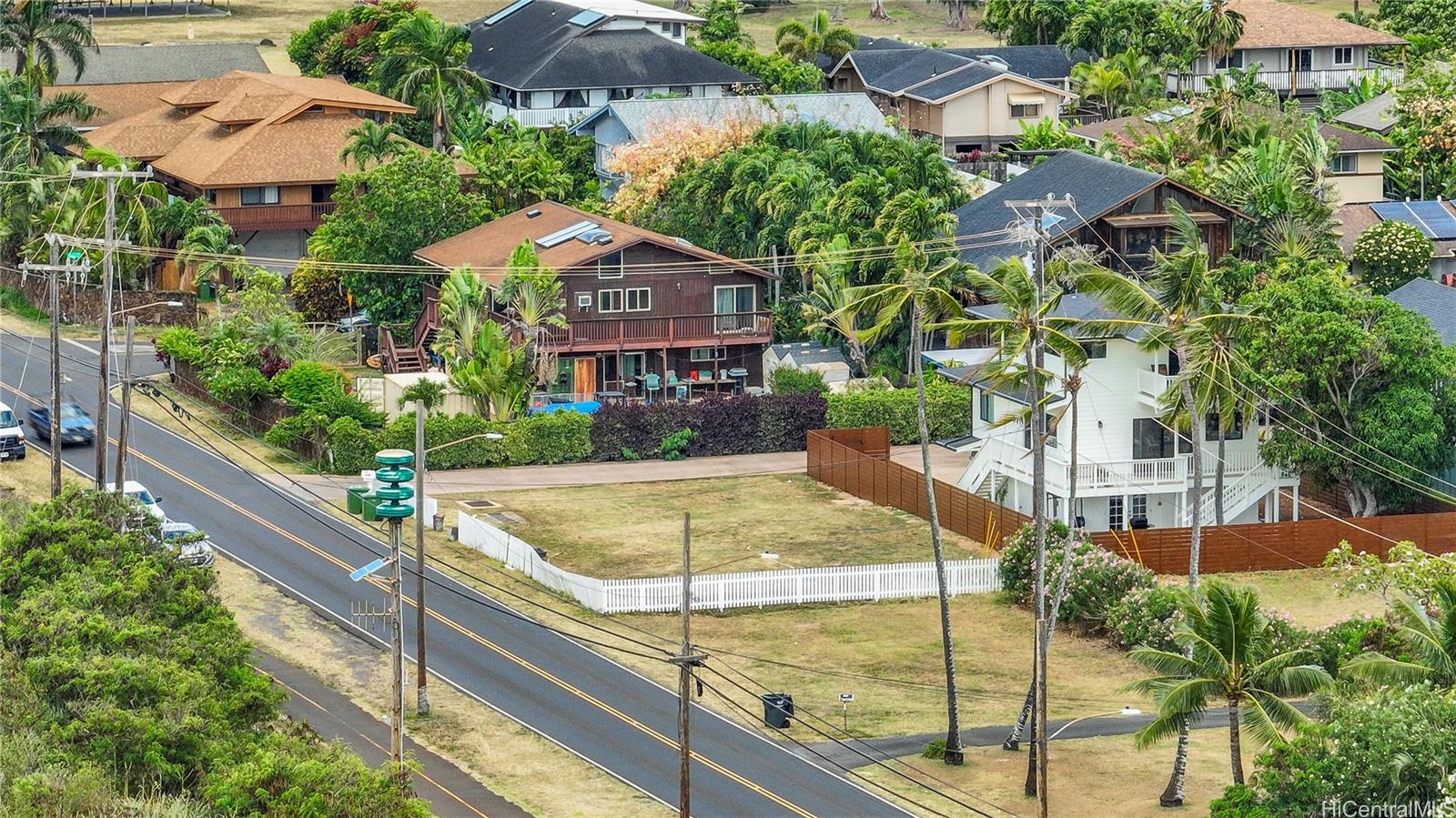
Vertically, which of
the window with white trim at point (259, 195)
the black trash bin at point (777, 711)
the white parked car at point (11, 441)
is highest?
the window with white trim at point (259, 195)

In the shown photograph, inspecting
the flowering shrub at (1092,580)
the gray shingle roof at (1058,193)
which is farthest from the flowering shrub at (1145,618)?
the gray shingle roof at (1058,193)

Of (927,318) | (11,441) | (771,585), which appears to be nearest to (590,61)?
(11,441)

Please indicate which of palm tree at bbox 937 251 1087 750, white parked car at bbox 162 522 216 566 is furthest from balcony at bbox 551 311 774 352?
palm tree at bbox 937 251 1087 750

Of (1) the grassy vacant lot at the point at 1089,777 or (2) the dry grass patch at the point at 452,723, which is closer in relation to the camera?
(1) the grassy vacant lot at the point at 1089,777

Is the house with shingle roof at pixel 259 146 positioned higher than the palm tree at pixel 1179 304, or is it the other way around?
the house with shingle roof at pixel 259 146

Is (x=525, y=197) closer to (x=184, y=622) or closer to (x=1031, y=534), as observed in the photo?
(x=1031, y=534)

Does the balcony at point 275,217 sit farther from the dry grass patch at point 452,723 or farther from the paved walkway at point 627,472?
the dry grass patch at point 452,723

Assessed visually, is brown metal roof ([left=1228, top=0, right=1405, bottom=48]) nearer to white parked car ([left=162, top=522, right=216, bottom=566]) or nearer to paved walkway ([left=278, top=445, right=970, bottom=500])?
paved walkway ([left=278, top=445, right=970, bottom=500])
